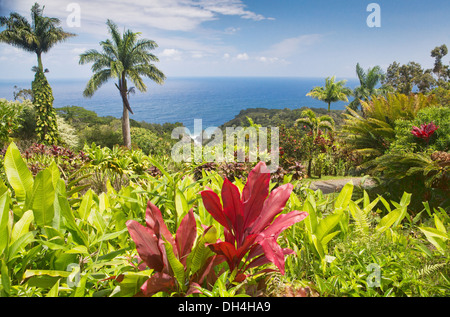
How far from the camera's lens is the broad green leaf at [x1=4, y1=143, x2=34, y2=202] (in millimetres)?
828

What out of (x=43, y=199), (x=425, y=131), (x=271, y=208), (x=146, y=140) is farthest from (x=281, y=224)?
(x=146, y=140)

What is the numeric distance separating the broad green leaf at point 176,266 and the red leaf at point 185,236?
0.05 metres

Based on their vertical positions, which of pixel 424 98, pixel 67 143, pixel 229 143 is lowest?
pixel 67 143

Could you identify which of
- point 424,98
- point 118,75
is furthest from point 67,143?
point 424,98

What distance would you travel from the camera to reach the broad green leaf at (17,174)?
828 mm

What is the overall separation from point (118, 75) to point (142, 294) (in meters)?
25.7

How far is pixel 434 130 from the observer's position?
2156 mm

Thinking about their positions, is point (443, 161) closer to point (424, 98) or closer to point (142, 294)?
point (142, 294)

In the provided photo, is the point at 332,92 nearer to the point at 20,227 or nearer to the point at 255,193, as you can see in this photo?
the point at 255,193

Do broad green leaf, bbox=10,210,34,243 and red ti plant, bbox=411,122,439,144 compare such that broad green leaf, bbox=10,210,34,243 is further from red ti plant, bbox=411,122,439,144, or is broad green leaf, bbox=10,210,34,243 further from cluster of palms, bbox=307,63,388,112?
cluster of palms, bbox=307,63,388,112

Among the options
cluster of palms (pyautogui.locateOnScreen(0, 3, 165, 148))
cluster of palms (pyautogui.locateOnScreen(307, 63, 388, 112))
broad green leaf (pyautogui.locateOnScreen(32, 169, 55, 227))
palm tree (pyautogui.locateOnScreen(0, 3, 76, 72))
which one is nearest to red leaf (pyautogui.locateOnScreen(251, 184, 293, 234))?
broad green leaf (pyautogui.locateOnScreen(32, 169, 55, 227))

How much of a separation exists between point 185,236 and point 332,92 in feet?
117

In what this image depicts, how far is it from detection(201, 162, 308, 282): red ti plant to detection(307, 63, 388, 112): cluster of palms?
33.1 m

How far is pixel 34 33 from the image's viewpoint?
20.8 meters
